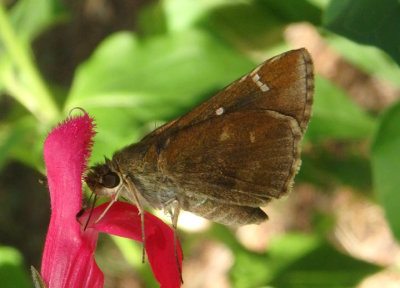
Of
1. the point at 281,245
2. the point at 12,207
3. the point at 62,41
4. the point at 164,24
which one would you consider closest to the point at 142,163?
the point at 281,245

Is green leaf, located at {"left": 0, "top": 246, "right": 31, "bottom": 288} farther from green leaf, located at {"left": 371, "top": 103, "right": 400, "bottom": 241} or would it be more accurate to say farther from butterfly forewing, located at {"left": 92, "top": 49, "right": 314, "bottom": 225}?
green leaf, located at {"left": 371, "top": 103, "right": 400, "bottom": 241}

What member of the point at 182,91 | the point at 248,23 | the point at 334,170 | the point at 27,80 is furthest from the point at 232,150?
the point at 334,170

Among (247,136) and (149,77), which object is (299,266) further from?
(247,136)

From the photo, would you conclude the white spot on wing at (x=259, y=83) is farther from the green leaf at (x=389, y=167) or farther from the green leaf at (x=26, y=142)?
the green leaf at (x=26, y=142)

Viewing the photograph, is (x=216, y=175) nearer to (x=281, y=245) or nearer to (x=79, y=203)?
(x=79, y=203)

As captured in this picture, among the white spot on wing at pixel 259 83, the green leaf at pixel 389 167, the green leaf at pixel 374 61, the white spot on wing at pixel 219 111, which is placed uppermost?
the white spot on wing at pixel 259 83

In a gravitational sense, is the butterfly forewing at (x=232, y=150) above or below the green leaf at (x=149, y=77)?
above

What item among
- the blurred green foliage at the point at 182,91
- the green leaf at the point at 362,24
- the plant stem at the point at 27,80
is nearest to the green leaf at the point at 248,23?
the blurred green foliage at the point at 182,91
